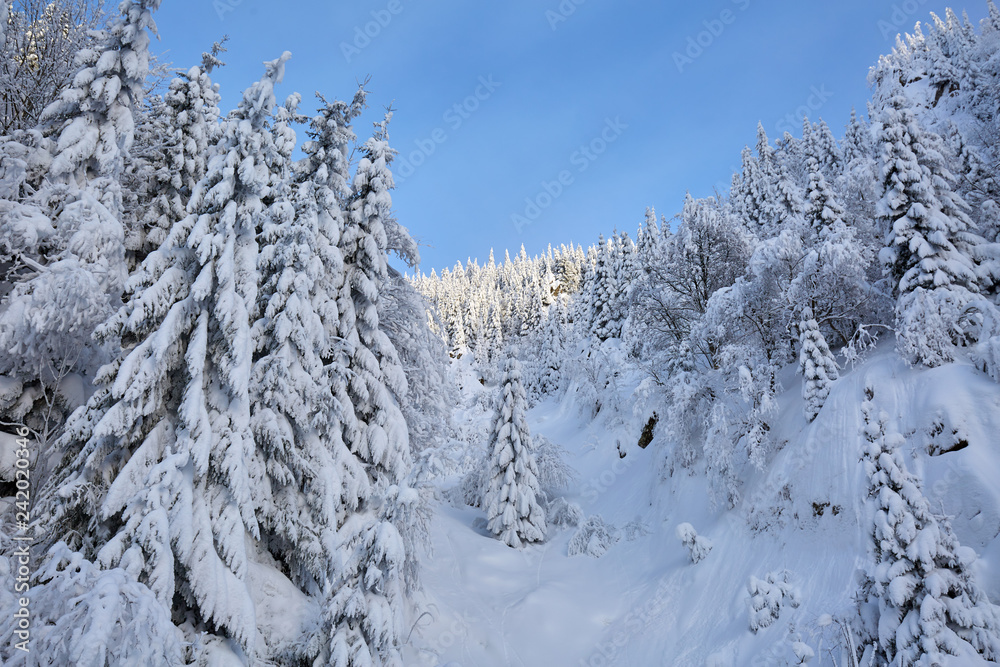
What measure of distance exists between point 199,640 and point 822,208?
24.8 m

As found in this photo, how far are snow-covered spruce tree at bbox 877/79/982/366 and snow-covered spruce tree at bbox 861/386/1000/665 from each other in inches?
247

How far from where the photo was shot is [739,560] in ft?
41.2

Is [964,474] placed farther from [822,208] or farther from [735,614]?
[822,208]

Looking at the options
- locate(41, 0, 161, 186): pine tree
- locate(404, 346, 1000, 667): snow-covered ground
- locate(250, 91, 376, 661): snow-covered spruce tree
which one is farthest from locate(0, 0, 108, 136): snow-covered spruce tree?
locate(404, 346, 1000, 667): snow-covered ground

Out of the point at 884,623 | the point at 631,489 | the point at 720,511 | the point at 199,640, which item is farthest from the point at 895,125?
the point at 199,640

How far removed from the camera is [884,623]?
21.4 feet

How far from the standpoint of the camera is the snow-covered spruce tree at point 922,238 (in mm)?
11070

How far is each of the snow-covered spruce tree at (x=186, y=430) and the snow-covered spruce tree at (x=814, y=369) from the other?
563 inches

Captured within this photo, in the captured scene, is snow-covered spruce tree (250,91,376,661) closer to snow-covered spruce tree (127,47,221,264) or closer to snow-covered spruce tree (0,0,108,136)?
snow-covered spruce tree (127,47,221,264)

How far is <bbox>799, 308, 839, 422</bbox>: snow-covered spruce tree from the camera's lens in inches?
505

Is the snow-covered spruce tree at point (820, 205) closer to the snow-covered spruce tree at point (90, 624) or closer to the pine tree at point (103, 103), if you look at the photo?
the pine tree at point (103, 103)

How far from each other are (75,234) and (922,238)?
783 inches

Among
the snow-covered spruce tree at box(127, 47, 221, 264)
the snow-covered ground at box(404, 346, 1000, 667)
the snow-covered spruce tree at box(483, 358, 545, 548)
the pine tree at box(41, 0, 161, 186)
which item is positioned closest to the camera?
the snow-covered ground at box(404, 346, 1000, 667)

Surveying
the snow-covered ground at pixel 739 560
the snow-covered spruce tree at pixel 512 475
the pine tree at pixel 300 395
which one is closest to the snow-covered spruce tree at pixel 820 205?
the snow-covered ground at pixel 739 560
